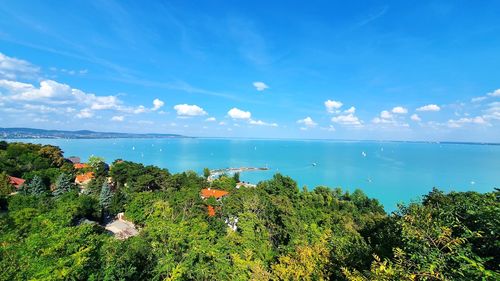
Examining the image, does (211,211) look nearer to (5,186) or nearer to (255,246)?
(255,246)

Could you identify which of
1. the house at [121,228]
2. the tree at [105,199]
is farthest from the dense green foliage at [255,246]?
the tree at [105,199]

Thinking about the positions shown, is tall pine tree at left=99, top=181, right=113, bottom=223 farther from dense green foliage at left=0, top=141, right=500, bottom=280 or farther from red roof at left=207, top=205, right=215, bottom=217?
red roof at left=207, top=205, right=215, bottom=217

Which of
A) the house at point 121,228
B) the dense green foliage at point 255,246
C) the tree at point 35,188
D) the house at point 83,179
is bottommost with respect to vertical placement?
the house at point 121,228

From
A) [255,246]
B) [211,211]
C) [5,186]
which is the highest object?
[255,246]

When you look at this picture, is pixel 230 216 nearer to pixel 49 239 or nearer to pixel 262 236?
pixel 262 236

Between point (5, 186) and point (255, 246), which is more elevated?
point (255, 246)

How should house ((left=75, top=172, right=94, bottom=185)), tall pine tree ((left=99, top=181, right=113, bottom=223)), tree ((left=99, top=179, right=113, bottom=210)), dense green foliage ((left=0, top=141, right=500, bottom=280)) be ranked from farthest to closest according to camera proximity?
house ((left=75, top=172, right=94, bottom=185))
tree ((left=99, top=179, right=113, bottom=210))
tall pine tree ((left=99, top=181, right=113, bottom=223))
dense green foliage ((left=0, top=141, right=500, bottom=280))

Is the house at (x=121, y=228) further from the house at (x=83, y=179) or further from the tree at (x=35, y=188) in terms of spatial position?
the house at (x=83, y=179)

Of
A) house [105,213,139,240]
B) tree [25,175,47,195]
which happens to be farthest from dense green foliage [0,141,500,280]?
tree [25,175,47,195]

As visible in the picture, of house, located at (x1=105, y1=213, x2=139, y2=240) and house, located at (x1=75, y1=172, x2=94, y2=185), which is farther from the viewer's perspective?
house, located at (x1=75, y1=172, x2=94, y2=185)

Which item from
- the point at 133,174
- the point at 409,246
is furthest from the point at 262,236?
the point at 133,174

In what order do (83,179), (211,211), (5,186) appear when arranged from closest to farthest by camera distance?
(211,211), (5,186), (83,179)

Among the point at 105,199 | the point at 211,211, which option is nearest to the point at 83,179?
the point at 105,199
